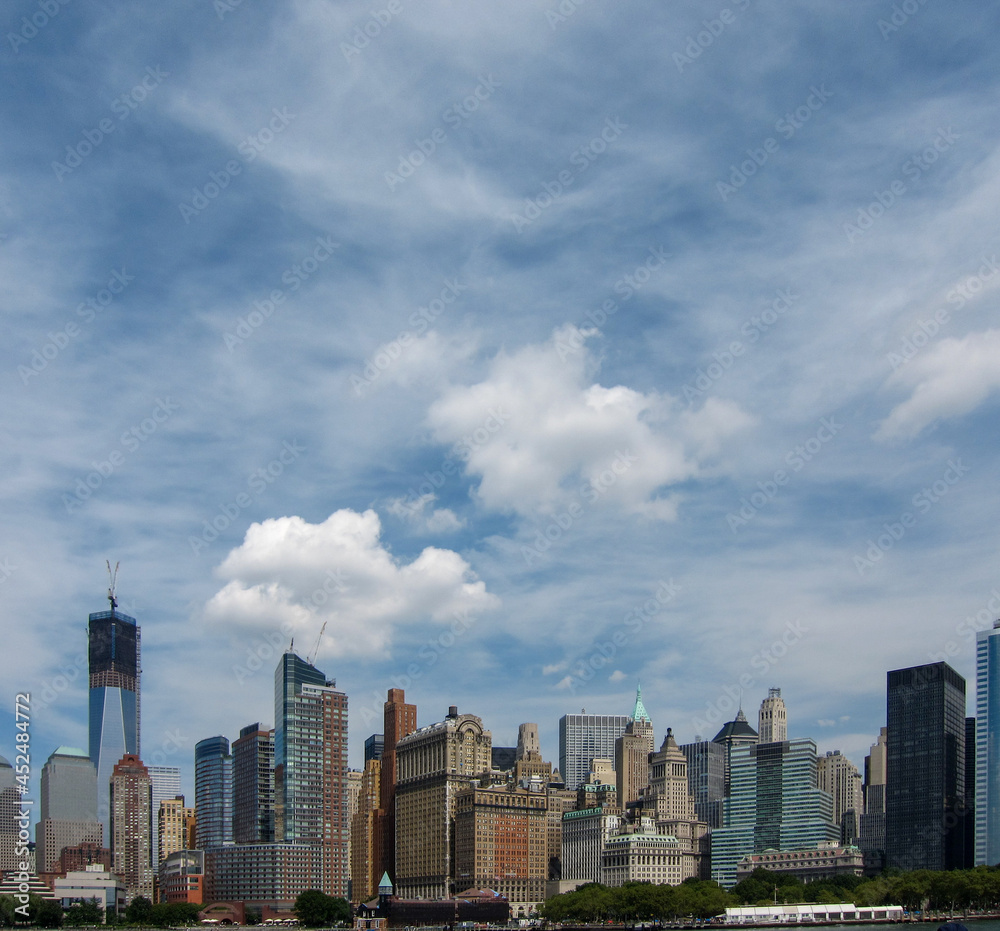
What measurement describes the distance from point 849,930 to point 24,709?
451 feet

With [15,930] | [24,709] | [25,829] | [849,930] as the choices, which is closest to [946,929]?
[24,709]

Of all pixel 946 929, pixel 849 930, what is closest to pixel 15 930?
pixel 849 930

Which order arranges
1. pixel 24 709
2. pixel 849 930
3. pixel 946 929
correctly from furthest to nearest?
pixel 849 930 → pixel 24 709 → pixel 946 929

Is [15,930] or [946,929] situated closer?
[946,929]

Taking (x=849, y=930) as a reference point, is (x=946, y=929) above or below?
above

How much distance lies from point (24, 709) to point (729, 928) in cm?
13651

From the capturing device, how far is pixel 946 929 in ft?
160

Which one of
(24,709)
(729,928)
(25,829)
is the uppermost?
(24,709)

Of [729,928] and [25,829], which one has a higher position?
[25,829]

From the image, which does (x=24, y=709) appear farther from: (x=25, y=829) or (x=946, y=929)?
(x=946, y=929)

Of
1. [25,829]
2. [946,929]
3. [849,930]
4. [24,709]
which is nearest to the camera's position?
[946,929]

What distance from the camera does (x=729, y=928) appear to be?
200m

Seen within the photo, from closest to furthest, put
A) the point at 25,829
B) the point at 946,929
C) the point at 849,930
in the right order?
the point at 946,929 < the point at 25,829 < the point at 849,930

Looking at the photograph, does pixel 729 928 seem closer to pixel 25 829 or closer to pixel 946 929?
pixel 25 829
